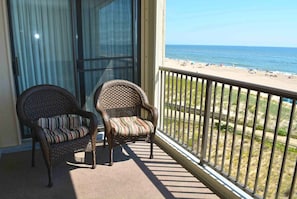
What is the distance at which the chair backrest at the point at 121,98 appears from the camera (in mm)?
3103

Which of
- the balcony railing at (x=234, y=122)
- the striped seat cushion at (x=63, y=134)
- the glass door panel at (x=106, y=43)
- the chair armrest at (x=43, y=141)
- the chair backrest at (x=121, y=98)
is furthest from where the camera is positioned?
the glass door panel at (x=106, y=43)

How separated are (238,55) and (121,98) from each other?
27.5 metres

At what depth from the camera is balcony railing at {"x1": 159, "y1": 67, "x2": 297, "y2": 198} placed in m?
1.83

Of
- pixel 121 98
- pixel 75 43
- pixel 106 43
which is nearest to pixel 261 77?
pixel 106 43

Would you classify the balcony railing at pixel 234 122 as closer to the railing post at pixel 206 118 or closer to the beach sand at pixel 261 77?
the railing post at pixel 206 118

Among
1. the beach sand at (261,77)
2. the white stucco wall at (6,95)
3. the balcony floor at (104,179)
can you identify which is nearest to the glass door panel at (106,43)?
the beach sand at (261,77)

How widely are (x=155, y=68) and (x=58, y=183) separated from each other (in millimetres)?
1898

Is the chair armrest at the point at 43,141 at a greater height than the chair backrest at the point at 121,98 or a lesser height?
lesser

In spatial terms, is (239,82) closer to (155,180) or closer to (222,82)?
(222,82)

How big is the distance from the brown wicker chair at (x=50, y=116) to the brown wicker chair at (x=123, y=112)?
0.20 meters

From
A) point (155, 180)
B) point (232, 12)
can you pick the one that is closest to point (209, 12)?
point (232, 12)

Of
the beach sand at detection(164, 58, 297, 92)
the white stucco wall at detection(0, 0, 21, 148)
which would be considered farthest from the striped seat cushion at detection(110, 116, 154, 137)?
the white stucco wall at detection(0, 0, 21, 148)

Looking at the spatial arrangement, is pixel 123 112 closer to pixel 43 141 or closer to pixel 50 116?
pixel 50 116

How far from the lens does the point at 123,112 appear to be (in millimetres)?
3271
